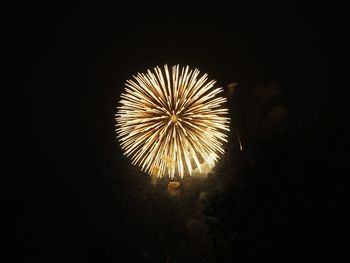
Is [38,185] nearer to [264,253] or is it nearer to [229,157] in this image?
[229,157]

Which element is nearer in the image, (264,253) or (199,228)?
(264,253)

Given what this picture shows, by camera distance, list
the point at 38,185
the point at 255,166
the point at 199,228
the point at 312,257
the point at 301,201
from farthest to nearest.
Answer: the point at 38,185, the point at 199,228, the point at 255,166, the point at 301,201, the point at 312,257

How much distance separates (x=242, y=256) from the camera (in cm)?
1869

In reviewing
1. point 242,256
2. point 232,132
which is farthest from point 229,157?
point 242,256

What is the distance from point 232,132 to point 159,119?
12.4 m

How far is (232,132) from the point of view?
37.9m

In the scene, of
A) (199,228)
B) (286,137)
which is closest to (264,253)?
(286,137)

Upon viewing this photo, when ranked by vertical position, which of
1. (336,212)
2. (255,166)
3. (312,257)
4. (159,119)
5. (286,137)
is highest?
(159,119)

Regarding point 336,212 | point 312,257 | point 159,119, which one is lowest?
point 312,257

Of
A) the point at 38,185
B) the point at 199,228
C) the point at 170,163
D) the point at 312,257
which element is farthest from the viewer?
the point at 38,185

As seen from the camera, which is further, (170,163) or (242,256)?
(170,163)

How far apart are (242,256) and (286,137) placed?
7036 millimetres

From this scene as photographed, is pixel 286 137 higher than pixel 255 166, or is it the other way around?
pixel 286 137

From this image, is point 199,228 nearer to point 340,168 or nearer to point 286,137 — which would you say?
point 286,137
